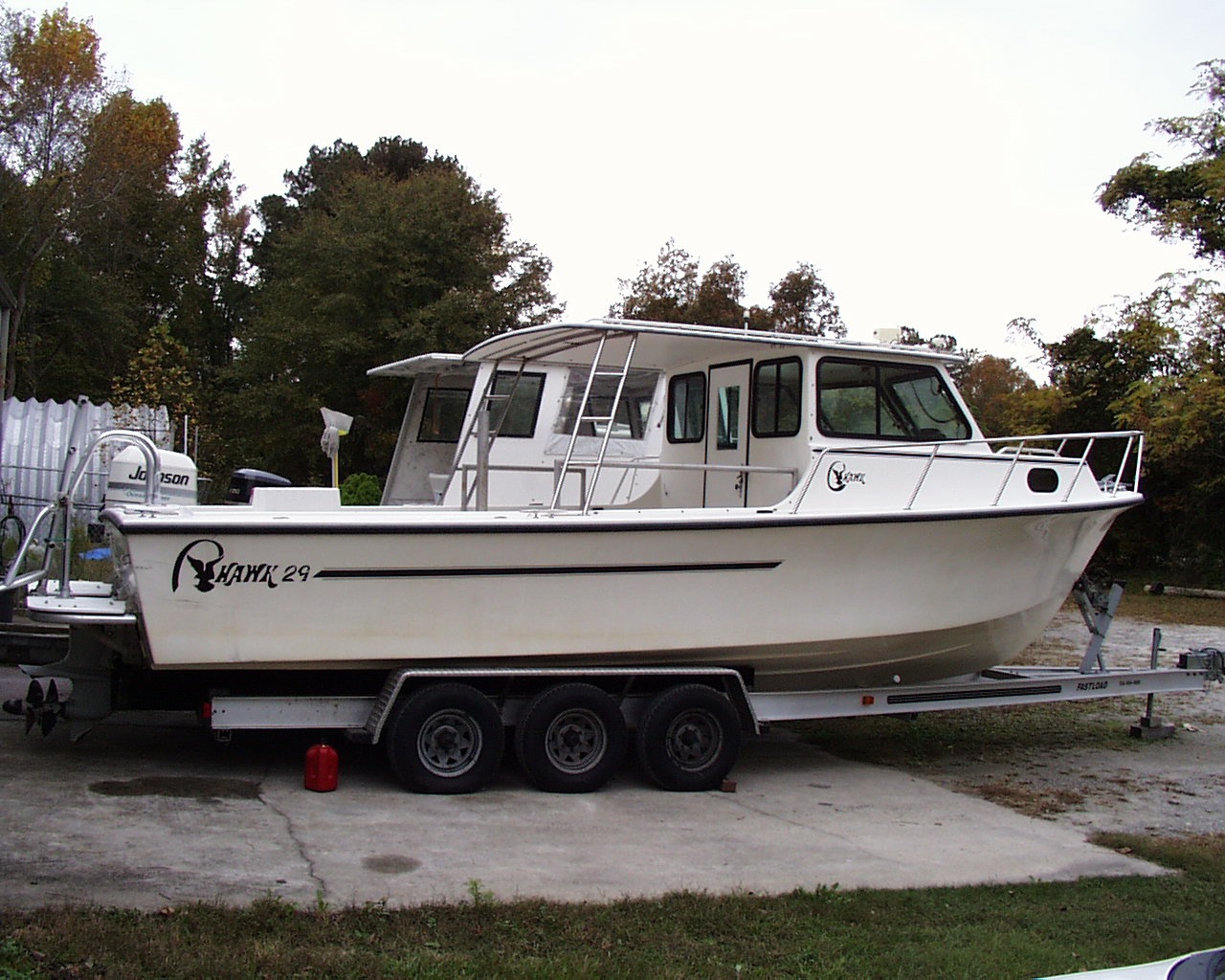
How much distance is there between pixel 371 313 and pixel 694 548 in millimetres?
19882

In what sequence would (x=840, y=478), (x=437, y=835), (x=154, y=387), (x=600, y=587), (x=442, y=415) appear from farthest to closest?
1. (x=154, y=387)
2. (x=442, y=415)
3. (x=840, y=478)
4. (x=600, y=587)
5. (x=437, y=835)

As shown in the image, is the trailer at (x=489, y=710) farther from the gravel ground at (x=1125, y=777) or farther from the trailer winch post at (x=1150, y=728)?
the trailer winch post at (x=1150, y=728)

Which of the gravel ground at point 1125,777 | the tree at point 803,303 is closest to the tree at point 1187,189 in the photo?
the tree at point 803,303

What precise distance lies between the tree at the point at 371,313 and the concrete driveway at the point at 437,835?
1691cm

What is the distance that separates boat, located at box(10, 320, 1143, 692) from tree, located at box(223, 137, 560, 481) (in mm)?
16007

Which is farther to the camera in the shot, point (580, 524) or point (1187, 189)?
point (1187, 189)

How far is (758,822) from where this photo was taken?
6961mm

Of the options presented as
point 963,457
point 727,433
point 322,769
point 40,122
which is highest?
point 40,122

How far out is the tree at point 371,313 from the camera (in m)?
25.3

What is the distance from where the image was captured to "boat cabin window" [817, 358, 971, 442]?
850 centimetres

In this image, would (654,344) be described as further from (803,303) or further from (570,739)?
(803,303)

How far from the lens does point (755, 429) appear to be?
877 centimetres

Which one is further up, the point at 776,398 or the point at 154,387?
the point at 154,387

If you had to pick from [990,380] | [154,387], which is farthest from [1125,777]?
[990,380]
